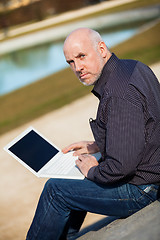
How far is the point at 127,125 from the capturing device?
1.50m

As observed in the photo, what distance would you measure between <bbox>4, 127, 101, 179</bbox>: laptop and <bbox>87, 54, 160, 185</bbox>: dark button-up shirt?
28 cm

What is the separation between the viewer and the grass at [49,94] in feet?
19.7

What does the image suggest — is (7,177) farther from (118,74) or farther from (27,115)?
(118,74)

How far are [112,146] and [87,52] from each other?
60 centimetres

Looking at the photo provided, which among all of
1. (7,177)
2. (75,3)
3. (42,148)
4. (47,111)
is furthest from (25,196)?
(75,3)

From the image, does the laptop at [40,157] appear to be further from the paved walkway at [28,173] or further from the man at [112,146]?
the paved walkway at [28,173]

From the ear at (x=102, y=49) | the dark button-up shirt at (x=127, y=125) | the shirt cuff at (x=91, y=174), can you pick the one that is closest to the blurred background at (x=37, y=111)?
the shirt cuff at (x=91, y=174)

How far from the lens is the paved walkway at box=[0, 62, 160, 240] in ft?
9.85

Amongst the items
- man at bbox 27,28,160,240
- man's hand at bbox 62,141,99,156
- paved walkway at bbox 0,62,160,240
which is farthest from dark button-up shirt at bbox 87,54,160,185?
paved walkway at bbox 0,62,160,240

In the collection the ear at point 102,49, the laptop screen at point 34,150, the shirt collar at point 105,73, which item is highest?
the ear at point 102,49

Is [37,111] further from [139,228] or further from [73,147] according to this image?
[139,228]

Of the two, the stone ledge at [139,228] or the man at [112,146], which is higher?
the man at [112,146]

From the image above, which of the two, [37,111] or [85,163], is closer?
[85,163]

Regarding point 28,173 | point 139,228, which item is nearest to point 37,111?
point 28,173
